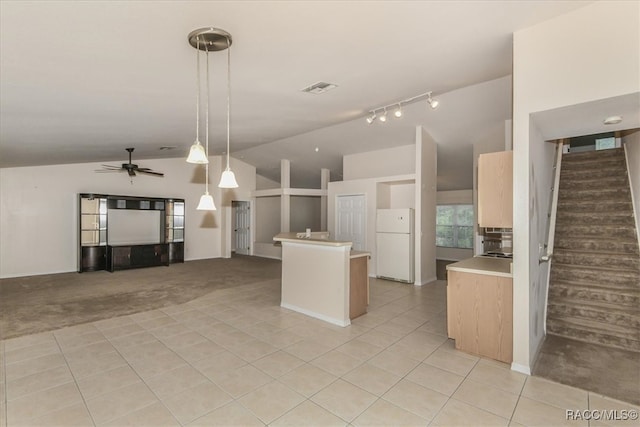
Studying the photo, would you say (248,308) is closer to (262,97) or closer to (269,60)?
(262,97)

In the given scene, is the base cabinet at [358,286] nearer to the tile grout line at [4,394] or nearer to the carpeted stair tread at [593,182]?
the tile grout line at [4,394]

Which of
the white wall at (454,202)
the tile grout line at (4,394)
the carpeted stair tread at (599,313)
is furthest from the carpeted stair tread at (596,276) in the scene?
the tile grout line at (4,394)

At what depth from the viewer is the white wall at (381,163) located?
6.95 metres

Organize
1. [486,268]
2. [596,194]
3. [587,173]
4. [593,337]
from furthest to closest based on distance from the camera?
[587,173], [596,194], [593,337], [486,268]

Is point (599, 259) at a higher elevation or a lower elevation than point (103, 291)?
higher

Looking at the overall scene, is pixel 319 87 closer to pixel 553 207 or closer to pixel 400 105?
pixel 400 105

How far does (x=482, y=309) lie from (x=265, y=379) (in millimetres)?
2254

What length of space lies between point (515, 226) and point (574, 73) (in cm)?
136

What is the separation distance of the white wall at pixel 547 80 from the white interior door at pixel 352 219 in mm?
4417

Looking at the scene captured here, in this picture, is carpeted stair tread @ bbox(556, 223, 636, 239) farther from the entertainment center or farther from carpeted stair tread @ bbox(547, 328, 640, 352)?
the entertainment center

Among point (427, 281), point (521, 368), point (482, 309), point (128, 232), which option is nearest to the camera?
point (521, 368)

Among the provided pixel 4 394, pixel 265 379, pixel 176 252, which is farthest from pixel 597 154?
pixel 176 252

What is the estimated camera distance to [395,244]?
659cm

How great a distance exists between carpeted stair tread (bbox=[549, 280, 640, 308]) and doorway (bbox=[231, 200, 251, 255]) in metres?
9.04
